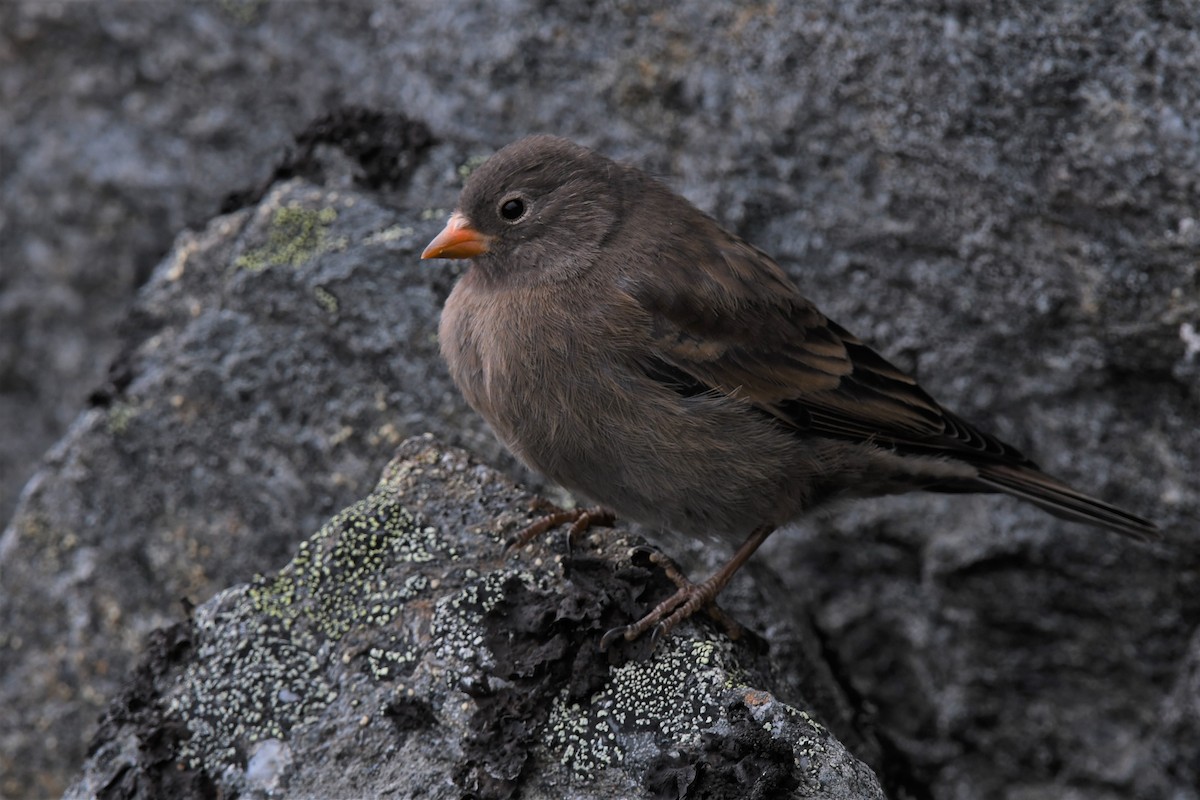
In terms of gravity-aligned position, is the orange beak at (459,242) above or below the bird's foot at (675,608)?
above

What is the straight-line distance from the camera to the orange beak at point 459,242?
4820mm

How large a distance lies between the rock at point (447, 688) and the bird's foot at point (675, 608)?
4cm

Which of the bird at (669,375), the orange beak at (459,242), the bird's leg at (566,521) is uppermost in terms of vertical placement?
the orange beak at (459,242)

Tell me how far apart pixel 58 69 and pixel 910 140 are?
4540 millimetres

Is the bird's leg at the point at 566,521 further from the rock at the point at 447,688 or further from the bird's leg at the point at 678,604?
the bird's leg at the point at 678,604

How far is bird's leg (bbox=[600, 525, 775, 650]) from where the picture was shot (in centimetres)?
403

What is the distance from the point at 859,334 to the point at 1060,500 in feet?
3.70

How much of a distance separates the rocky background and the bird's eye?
600 mm

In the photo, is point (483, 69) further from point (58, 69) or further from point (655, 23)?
point (58, 69)

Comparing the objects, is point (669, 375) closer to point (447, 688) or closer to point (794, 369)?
point (794, 369)

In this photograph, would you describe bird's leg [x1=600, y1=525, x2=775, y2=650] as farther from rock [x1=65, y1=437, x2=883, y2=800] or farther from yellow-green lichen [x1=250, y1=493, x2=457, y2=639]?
yellow-green lichen [x1=250, y1=493, x2=457, y2=639]

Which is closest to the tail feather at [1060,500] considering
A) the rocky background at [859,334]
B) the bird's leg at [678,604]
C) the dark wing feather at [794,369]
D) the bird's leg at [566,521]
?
the dark wing feather at [794,369]

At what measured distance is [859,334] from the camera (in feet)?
18.0

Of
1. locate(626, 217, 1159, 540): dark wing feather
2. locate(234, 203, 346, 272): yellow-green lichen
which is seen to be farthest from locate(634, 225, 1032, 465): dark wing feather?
locate(234, 203, 346, 272): yellow-green lichen
